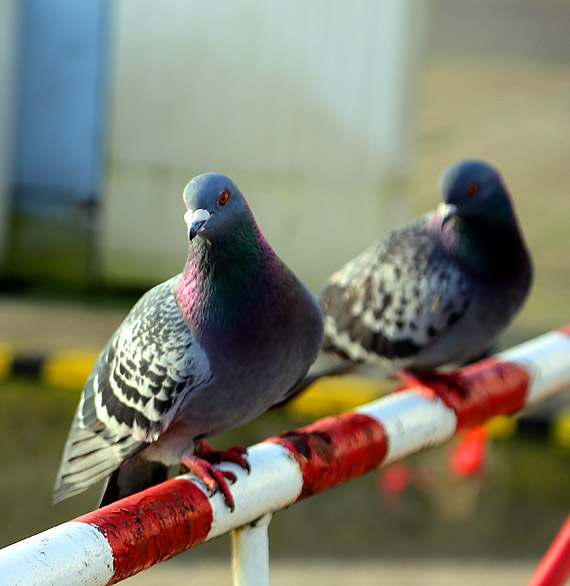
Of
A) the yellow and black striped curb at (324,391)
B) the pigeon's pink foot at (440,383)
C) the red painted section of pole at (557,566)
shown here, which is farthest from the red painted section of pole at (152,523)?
the yellow and black striped curb at (324,391)

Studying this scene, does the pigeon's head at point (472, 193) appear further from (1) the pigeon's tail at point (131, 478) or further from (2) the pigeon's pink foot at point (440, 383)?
(1) the pigeon's tail at point (131, 478)

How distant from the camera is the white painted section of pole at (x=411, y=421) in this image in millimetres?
1716

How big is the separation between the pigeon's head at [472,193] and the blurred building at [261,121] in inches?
113

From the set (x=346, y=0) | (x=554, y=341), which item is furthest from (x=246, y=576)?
(x=346, y=0)

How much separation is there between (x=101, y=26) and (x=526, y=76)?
497cm

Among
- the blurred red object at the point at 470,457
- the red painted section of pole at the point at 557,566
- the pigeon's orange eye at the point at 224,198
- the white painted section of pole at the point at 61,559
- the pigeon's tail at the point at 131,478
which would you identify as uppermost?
the pigeon's orange eye at the point at 224,198

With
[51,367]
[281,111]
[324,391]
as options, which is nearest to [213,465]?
[324,391]

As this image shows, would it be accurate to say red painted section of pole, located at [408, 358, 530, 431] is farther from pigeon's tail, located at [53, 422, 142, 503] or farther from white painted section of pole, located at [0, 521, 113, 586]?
white painted section of pole, located at [0, 521, 113, 586]

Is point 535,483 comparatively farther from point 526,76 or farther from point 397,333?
point 526,76

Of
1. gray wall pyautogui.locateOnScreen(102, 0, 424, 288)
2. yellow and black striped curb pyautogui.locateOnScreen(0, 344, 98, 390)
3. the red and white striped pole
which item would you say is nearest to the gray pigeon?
the red and white striped pole

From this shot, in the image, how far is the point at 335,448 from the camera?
160cm

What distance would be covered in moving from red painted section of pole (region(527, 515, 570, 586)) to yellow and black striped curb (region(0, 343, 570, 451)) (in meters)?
2.50

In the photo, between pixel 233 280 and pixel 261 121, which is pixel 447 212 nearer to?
pixel 233 280

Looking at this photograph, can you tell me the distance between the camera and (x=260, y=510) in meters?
1.47
